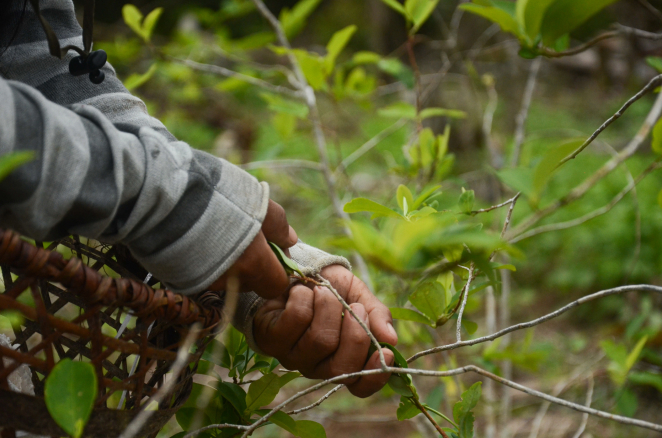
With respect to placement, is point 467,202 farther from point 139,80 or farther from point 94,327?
point 139,80

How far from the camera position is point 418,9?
36.9 inches

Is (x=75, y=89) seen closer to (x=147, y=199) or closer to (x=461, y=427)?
(x=147, y=199)

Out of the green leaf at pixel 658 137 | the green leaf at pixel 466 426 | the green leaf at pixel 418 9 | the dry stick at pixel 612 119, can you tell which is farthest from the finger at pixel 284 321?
the green leaf at pixel 418 9

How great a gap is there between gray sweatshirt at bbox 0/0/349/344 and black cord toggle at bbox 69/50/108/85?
0.09 meters

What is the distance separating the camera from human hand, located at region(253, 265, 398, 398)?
0.56 meters

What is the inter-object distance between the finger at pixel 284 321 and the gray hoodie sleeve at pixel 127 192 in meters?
0.11

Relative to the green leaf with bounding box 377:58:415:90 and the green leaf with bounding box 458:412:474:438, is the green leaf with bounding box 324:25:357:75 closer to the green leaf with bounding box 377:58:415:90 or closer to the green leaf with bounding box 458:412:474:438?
the green leaf with bounding box 377:58:415:90

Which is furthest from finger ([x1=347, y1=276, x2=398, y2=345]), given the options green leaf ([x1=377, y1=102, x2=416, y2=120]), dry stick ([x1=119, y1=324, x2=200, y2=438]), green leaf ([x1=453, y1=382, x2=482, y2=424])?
green leaf ([x1=377, y1=102, x2=416, y2=120])

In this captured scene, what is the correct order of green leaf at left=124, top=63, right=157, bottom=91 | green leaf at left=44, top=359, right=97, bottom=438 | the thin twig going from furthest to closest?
1. green leaf at left=124, top=63, right=157, bottom=91
2. the thin twig
3. green leaf at left=44, top=359, right=97, bottom=438

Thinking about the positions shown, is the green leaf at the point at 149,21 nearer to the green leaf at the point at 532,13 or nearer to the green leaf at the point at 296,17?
the green leaf at the point at 296,17

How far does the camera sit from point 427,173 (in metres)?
1.05

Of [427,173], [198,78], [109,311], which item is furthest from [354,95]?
[198,78]

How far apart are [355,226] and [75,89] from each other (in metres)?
0.49

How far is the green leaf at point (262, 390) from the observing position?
23.4 inches
